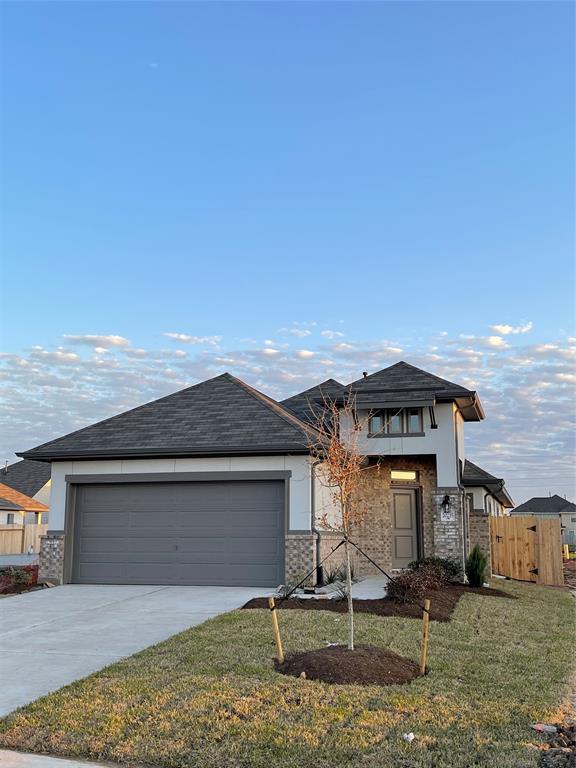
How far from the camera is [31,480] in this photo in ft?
148

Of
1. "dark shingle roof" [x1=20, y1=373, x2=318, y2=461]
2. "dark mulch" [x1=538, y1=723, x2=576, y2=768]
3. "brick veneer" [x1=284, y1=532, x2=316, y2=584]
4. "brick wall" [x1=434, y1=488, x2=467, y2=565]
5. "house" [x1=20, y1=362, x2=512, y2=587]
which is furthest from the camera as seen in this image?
"brick wall" [x1=434, y1=488, x2=467, y2=565]

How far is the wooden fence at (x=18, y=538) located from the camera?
1275 inches

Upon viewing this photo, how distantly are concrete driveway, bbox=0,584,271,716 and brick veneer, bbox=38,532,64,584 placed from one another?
538 mm

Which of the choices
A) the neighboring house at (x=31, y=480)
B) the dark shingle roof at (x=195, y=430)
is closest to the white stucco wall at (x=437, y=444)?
the dark shingle roof at (x=195, y=430)

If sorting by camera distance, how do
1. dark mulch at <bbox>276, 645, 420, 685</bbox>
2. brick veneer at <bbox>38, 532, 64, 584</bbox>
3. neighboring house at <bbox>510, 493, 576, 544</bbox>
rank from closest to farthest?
dark mulch at <bbox>276, 645, 420, 685</bbox> → brick veneer at <bbox>38, 532, 64, 584</bbox> → neighboring house at <bbox>510, 493, 576, 544</bbox>

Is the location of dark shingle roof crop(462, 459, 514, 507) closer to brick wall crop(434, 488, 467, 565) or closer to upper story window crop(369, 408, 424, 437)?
brick wall crop(434, 488, 467, 565)

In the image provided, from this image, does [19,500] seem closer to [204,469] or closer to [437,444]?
[204,469]

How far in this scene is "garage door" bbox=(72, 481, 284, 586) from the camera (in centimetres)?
1504

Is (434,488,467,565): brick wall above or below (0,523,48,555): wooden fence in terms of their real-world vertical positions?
above

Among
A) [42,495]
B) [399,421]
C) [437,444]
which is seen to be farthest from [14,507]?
[437,444]

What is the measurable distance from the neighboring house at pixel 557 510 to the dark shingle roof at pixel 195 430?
2386 inches

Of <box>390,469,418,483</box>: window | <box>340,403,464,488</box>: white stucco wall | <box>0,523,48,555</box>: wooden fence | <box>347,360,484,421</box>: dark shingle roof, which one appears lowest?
<box>0,523,48,555</box>: wooden fence

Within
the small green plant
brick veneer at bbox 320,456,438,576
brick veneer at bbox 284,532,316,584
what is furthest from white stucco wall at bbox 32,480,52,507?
the small green plant

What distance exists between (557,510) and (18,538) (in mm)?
57926
